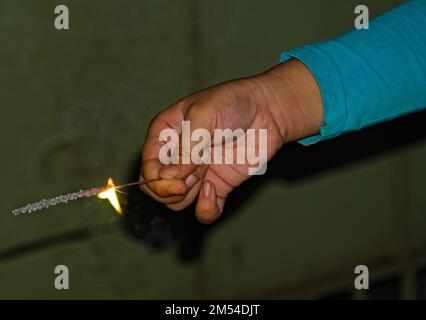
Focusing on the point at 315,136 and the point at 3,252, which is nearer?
the point at 315,136

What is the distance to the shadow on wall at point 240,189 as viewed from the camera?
1.62 m

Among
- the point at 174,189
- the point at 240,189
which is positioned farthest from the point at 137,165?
the point at 174,189

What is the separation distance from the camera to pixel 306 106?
1070 millimetres

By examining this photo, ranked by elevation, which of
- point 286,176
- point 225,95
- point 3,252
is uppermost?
point 286,176

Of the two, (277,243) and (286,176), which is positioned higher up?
(286,176)

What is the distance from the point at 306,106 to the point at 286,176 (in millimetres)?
868

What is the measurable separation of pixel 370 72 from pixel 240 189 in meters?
0.85

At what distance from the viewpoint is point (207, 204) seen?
3.55ft

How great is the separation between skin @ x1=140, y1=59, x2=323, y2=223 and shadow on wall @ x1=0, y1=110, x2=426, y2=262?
14.5 inches

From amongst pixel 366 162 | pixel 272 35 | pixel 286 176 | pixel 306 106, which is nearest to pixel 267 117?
pixel 306 106

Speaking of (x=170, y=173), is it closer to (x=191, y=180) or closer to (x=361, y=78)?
(x=191, y=180)

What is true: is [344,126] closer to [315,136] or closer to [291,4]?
[315,136]

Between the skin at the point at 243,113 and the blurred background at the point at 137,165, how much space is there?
1.18 feet

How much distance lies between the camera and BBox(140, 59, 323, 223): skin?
3.39 feet
